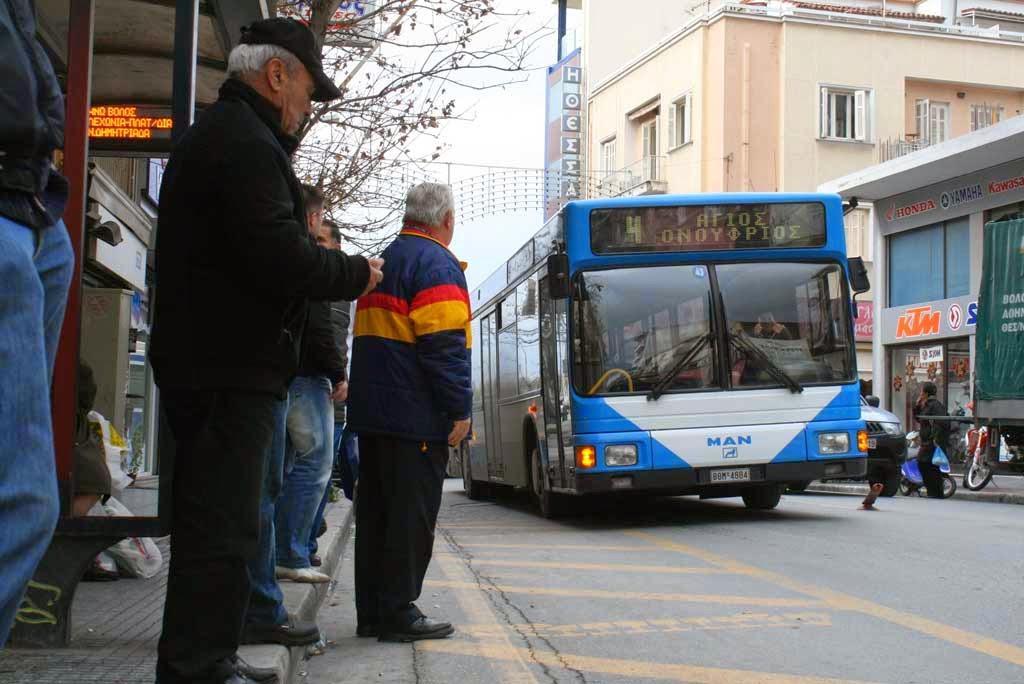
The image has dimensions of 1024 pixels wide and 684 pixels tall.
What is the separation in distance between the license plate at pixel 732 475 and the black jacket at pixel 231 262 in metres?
8.32

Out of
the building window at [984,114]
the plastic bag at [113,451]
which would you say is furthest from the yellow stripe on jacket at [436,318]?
the building window at [984,114]

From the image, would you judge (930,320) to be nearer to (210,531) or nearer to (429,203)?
(429,203)

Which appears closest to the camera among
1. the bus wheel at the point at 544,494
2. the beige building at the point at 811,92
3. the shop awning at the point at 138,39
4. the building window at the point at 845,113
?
the shop awning at the point at 138,39

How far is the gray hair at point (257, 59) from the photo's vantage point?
4.06m

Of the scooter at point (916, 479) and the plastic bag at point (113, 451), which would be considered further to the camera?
the scooter at point (916, 479)

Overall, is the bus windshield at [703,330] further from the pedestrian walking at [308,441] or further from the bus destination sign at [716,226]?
the pedestrian walking at [308,441]

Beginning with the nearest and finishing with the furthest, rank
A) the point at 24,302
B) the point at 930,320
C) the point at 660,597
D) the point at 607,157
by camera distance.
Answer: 1. the point at 24,302
2. the point at 660,597
3. the point at 930,320
4. the point at 607,157

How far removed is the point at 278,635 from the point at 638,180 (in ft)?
130

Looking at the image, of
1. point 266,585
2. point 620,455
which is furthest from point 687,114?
point 266,585

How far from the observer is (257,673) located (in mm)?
4336

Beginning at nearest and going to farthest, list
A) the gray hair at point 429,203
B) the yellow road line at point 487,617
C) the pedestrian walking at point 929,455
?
the yellow road line at point 487,617
the gray hair at point 429,203
the pedestrian walking at point 929,455

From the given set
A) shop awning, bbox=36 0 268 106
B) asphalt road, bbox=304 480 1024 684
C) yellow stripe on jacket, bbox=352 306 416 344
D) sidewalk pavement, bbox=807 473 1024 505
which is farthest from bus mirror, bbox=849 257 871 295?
sidewalk pavement, bbox=807 473 1024 505

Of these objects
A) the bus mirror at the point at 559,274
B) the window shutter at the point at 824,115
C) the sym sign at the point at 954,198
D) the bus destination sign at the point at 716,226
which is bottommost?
the bus mirror at the point at 559,274

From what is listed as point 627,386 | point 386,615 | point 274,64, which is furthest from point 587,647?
point 627,386
